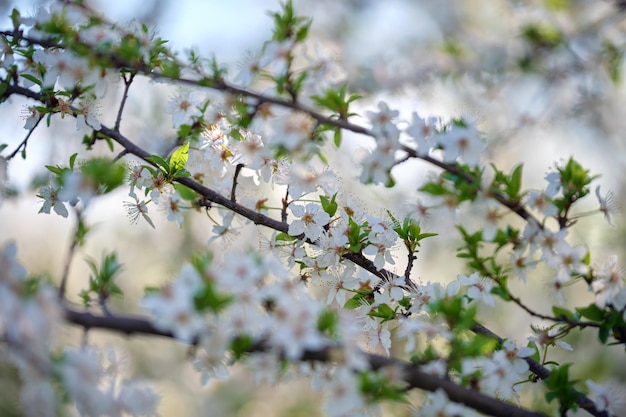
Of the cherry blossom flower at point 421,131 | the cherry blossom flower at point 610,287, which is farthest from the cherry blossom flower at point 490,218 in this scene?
the cherry blossom flower at point 610,287

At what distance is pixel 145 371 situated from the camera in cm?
609

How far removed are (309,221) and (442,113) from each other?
1.54 m

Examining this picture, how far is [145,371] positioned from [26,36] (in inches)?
197

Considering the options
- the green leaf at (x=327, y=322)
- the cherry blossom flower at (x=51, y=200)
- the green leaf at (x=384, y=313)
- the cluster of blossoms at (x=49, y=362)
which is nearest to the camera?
the cluster of blossoms at (x=49, y=362)

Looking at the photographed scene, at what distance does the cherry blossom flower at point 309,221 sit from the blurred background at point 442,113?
1.13 m

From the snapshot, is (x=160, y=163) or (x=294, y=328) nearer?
(x=294, y=328)

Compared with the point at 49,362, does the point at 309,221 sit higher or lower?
higher

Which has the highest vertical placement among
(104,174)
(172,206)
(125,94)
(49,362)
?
(125,94)

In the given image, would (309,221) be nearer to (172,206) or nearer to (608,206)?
(172,206)

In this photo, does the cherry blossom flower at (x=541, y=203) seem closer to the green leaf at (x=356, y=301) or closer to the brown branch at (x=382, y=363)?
the brown branch at (x=382, y=363)

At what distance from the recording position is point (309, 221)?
61.4 inches

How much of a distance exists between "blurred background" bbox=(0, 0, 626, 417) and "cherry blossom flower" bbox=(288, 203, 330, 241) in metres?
1.13

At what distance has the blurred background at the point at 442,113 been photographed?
3.82 meters

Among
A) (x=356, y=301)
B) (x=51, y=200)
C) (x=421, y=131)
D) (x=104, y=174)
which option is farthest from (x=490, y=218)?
(x=51, y=200)
